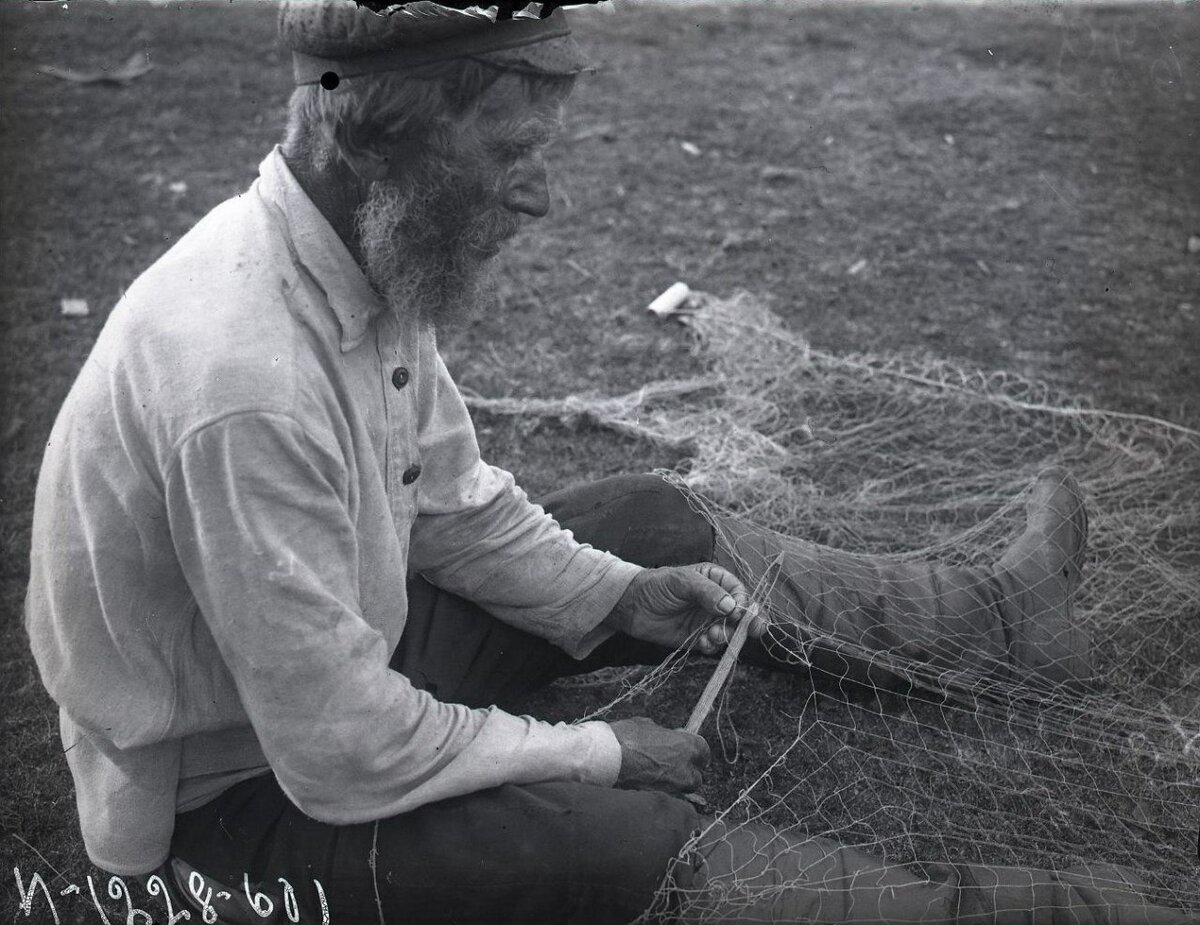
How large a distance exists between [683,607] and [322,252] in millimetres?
1192

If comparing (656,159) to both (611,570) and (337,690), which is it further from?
(337,690)

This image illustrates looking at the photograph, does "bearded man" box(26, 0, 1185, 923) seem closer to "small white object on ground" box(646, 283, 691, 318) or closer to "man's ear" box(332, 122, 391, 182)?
"man's ear" box(332, 122, 391, 182)

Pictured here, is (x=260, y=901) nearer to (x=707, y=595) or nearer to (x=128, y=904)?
(x=128, y=904)

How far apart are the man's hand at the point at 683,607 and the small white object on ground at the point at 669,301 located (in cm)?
230

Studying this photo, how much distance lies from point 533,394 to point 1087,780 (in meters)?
2.40

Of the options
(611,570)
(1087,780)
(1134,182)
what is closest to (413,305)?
(611,570)

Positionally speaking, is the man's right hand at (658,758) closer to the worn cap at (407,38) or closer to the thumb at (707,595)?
the thumb at (707,595)

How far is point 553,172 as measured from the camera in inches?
238

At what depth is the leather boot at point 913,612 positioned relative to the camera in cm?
284

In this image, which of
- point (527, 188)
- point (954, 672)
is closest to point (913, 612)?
point (954, 672)

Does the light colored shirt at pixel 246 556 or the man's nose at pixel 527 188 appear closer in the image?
the light colored shirt at pixel 246 556

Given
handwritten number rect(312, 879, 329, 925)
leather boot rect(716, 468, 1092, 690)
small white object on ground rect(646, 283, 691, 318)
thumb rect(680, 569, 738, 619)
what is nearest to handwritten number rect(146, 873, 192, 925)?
handwritten number rect(312, 879, 329, 925)

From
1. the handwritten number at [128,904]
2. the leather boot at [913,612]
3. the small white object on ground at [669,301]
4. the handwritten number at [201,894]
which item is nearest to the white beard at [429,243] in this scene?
the leather boot at [913,612]

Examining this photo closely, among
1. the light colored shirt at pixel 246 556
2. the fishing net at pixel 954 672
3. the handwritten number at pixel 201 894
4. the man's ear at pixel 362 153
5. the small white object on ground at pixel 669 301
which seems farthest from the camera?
the small white object on ground at pixel 669 301
